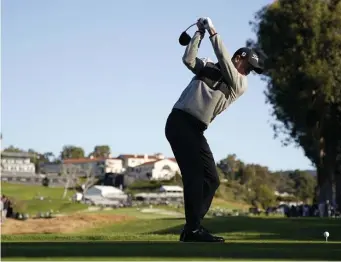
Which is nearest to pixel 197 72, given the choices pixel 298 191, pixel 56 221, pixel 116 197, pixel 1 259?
pixel 1 259

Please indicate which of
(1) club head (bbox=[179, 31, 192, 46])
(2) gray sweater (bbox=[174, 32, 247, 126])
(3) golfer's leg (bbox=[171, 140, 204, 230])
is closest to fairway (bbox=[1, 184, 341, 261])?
(3) golfer's leg (bbox=[171, 140, 204, 230])

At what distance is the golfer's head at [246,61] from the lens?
789 centimetres

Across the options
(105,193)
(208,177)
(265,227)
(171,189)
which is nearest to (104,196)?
(105,193)

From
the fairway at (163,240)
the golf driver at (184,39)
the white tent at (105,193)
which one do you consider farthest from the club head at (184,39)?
the white tent at (105,193)

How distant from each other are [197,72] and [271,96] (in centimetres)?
4215

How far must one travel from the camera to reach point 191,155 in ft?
25.1

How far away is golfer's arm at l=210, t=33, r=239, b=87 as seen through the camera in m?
7.59

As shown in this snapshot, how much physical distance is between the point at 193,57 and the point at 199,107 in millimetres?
547

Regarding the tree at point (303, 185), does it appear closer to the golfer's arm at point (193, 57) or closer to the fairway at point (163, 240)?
the fairway at point (163, 240)

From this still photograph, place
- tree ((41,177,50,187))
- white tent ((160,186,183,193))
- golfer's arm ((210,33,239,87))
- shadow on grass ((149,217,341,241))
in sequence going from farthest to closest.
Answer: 1. tree ((41,177,50,187))
2. white tent ((160,186,183,193))
3. shadow on grass ((149,217,341,241))
4. golfer's arm ((210,33,239,87))

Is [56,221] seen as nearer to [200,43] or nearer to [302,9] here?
[302,9]

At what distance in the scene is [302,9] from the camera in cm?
4591

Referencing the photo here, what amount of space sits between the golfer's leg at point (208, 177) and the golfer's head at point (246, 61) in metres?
0.88

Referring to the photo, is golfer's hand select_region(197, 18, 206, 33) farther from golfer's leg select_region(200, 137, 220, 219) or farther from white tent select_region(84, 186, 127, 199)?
white tent select_region(84, 186, 127, 199)
